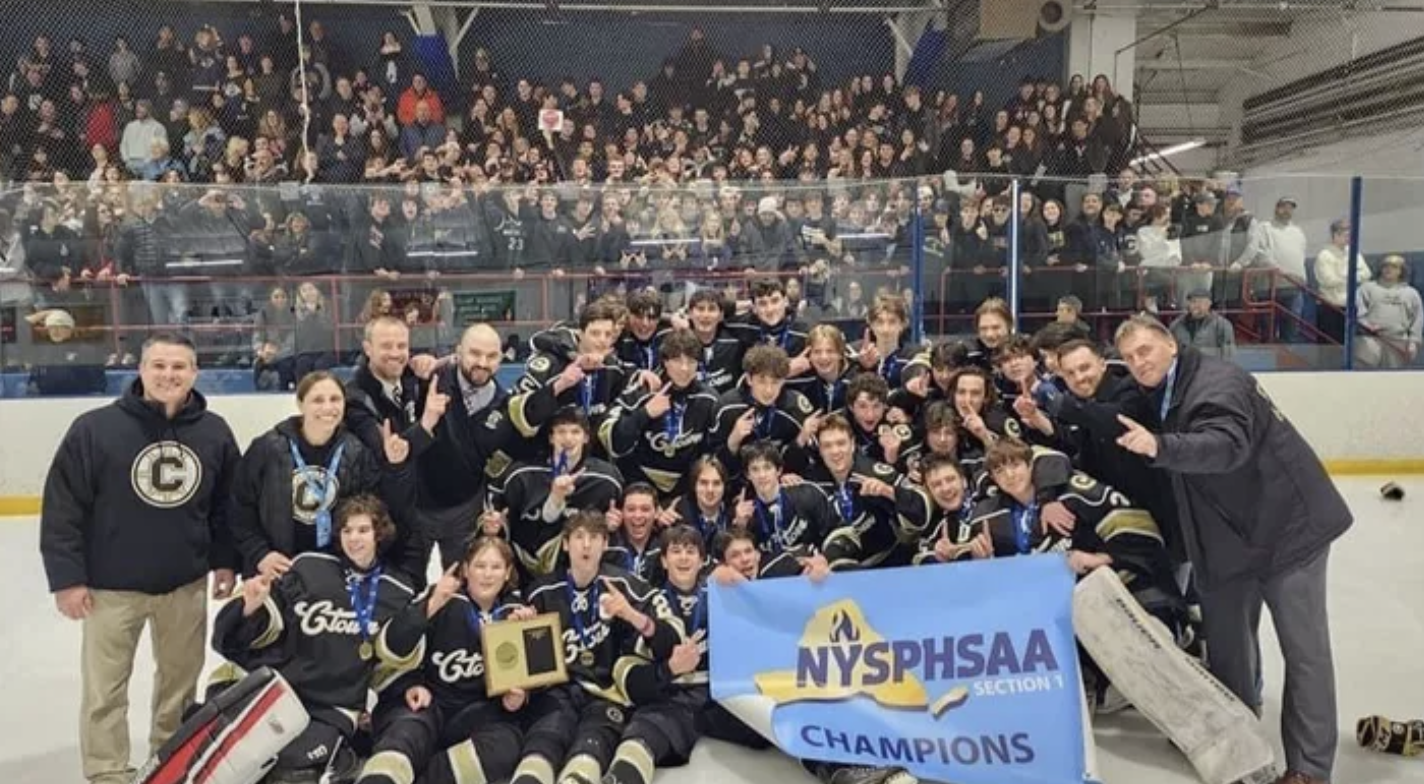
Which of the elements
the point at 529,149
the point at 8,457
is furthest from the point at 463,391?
the point at 529,149

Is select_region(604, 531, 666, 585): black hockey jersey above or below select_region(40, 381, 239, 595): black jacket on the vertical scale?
below

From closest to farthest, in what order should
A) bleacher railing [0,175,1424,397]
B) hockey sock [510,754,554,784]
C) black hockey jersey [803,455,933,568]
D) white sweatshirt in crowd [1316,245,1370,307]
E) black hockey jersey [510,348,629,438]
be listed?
hockey sock [510,754,554,784] → black hockey jersey [803,455,933,568] → black hockey jersey [510,348,629,438] → bleacher railing [0,175,1424,397] → white sweatshirt in crowd [1316,245,1370,307]

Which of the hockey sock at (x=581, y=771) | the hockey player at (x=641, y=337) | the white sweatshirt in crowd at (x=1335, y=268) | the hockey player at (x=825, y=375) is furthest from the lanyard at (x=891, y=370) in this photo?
the white sweatshirt in crowd at (x=1335, y=268)

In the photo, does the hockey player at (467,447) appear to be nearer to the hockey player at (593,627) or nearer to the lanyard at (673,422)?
the lanyard at (673,422)

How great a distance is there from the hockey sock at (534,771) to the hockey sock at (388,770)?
0.26 meters

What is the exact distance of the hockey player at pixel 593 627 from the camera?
309 centimetres

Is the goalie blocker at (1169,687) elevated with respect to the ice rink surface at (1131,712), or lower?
elevated

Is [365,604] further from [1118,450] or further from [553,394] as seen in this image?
[1118,450]

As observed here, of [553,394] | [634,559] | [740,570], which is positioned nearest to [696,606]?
[740,570]

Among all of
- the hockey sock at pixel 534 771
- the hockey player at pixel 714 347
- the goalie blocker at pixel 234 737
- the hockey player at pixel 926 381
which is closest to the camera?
the goalie blocker at pixel 234 737

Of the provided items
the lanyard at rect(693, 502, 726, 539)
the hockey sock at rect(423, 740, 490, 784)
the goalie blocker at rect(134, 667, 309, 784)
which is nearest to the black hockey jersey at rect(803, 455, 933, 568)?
the lanyard at rect(693, 502, 726, 539)

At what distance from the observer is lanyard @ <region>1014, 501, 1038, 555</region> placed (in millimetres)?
3305

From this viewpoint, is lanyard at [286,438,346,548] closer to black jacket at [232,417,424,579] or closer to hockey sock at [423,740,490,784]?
black jacket at [232,417,424,579]

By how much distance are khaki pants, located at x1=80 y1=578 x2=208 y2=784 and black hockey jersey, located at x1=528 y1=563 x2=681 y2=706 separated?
3.04 feet
